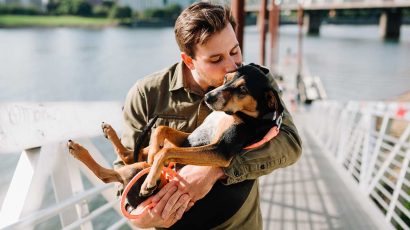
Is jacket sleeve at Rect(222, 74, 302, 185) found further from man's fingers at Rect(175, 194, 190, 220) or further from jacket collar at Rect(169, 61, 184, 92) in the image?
jacket collar at Rect(169, 61, 184, 92)

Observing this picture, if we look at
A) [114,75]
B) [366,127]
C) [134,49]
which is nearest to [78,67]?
[114,75]

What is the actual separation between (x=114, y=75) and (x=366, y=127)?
19081 millimetres

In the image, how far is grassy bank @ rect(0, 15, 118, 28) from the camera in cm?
3897

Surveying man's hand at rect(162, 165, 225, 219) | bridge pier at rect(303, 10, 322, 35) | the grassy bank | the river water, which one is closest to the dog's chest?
man's hand at rect(162, 165, 225, 219)

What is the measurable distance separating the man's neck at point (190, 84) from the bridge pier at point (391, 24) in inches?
2179

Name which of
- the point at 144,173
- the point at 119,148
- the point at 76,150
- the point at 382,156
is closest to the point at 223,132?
the point at 144,173

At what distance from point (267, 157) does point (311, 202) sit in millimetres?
2403

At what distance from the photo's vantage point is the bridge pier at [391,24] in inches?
2029

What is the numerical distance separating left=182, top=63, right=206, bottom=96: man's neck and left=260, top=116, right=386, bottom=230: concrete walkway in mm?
1821

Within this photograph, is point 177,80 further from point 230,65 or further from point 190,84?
point 230,65

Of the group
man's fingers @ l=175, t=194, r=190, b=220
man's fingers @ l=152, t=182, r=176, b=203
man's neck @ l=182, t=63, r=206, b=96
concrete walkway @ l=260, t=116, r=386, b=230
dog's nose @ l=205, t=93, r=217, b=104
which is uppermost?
dog's nose @ l=205, t=93, r=217, b=104

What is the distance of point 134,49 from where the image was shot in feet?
111

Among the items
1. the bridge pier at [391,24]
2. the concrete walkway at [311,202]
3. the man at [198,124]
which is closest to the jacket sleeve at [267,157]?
the man at [198,124]

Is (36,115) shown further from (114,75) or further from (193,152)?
(114,75)
